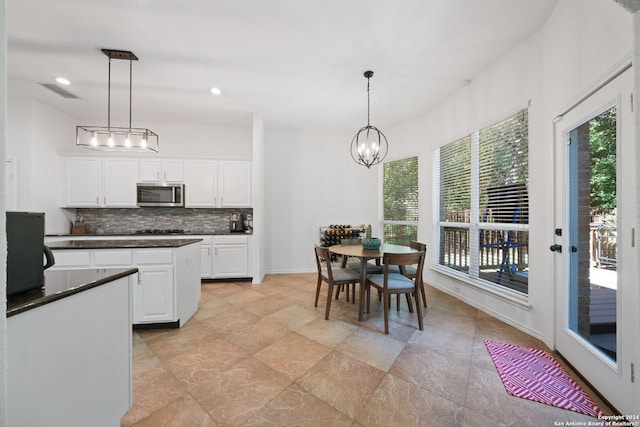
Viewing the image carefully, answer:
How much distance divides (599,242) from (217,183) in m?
4.78

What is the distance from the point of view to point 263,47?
8.11 feet

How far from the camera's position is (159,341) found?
7.48 feet

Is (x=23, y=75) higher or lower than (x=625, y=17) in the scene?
higher

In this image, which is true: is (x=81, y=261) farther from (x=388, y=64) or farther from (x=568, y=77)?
(x=568, y=77)

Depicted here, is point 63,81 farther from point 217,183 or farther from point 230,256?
point 230,256

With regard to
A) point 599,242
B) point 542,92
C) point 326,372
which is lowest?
point 326,372

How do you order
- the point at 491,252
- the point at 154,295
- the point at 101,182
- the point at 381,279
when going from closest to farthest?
the point at 154,295, the point at 381,279, the point at 491,252, the point at 101,182

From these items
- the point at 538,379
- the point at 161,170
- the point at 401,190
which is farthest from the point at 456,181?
the point at 161,170

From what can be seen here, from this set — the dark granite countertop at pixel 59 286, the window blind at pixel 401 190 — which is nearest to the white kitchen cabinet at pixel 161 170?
the dark granite countertop at pixel 59 286

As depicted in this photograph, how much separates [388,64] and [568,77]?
5.30 ft

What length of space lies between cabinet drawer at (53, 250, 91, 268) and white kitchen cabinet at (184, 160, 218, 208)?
199 cm

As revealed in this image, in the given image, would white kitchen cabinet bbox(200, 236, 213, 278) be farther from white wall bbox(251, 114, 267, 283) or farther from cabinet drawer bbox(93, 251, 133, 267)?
cabinet drawer bbox(93, 251, 133, 267)

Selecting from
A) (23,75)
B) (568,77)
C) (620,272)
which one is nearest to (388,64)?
(568,77)

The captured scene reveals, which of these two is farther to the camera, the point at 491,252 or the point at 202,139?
the point at 202,139
